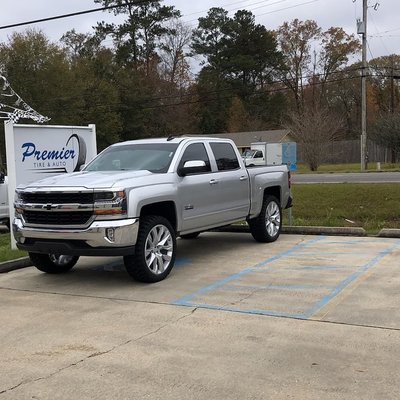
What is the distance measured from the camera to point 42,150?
33.4 ft

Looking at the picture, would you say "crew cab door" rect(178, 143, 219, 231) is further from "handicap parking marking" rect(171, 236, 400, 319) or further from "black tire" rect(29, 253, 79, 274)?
"black tire" rect(29, 253, 79, 274)

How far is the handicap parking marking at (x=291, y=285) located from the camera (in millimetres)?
5938

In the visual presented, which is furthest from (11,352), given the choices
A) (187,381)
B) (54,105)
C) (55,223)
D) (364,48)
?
(54,105)

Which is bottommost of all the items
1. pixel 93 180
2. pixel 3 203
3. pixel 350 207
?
pixel 350 207

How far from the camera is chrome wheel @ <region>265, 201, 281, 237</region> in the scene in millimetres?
10094

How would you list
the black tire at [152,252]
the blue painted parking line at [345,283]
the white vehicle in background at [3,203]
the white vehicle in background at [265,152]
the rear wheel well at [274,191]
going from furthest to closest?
the white vehicle in background at [265,152]
the white vehicle in background at [3,203]
the rear wheel well at [274,191]
the black tire at [152,252]
the blue painted parking line at [345,283]

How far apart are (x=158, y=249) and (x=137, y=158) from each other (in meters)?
1.61

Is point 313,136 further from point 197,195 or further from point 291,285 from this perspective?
point 291,285

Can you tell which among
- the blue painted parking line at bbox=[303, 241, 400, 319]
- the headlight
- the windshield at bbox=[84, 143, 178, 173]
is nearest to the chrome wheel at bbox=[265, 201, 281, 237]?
the blue painted parking line at bbox=[303, 241, 400, 319]

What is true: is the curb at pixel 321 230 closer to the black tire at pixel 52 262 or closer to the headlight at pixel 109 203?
the black tire at pixel 52 262

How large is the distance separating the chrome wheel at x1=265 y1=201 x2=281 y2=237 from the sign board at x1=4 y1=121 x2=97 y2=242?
151 inches

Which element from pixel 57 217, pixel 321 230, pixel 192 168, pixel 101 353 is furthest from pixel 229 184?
pixel 101 353

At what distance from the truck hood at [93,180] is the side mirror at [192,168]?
0.57m

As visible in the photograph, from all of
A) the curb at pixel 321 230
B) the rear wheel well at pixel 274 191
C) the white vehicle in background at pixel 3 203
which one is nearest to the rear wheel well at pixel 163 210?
the rear wheel well at pixel 274 191
